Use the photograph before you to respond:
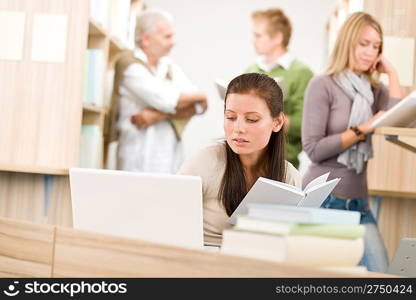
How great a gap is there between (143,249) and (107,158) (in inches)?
126

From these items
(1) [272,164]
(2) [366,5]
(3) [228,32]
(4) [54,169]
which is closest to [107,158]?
(4) [54,169]

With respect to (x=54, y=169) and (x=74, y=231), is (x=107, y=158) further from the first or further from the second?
(x=74, y=231)

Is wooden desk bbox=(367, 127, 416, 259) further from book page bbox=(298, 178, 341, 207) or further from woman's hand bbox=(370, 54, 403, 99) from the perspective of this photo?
book page bbox=(298, 178, 341, 207)

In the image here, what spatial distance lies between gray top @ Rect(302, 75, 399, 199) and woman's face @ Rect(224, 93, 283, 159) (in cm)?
103

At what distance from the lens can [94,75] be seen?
12.8 feet

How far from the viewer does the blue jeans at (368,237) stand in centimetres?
289

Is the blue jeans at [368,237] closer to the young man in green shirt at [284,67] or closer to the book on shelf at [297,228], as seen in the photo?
the young man in green shirt at [284,67]

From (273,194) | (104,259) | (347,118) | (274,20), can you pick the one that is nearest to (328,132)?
(347,118)

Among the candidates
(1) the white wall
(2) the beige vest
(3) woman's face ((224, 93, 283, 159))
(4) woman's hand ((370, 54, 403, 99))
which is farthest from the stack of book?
(1) the white wall

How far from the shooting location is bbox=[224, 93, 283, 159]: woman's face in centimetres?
193

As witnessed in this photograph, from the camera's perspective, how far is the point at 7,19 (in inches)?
138

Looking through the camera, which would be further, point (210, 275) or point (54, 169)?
point (54, 169)


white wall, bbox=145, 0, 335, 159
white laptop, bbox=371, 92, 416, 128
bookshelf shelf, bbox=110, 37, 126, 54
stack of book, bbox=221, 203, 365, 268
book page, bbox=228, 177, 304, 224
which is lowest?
stack of book, bbox=221, 203, 365, 268

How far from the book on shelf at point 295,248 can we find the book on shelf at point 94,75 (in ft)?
9.08
